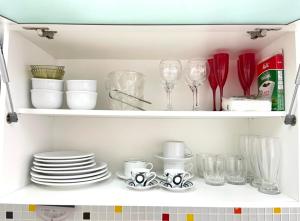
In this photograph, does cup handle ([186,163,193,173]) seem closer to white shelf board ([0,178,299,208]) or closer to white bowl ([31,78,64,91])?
white shelf board ([0,178,299,208])

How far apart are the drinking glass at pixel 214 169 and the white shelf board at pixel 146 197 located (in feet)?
0.18

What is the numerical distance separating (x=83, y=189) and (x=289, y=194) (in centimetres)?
67

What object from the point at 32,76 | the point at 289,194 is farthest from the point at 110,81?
the point at 289,194

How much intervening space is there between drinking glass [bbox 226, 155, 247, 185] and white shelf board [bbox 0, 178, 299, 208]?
66 millimetres

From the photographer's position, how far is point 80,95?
0.82 meters

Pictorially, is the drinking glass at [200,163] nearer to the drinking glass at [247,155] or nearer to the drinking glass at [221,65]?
the drinking glass at [247,155]

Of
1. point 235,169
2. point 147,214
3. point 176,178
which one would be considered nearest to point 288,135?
point 235,169

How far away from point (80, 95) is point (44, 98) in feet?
0.40

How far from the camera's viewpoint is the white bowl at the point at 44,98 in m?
0.82

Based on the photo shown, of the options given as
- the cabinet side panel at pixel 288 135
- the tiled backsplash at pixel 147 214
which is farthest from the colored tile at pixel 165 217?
the cabinet side panel at pixel 288 135

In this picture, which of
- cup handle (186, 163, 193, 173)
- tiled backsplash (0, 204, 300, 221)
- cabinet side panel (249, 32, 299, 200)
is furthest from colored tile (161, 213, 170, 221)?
cabinet side panel (249, 32, 299, 200)

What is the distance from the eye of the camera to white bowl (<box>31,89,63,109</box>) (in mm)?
817

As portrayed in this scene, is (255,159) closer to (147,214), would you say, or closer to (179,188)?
(179,188)

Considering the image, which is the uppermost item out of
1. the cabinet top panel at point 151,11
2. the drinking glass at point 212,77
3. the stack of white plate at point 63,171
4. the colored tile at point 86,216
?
the cabinet top panel at point 151,11
